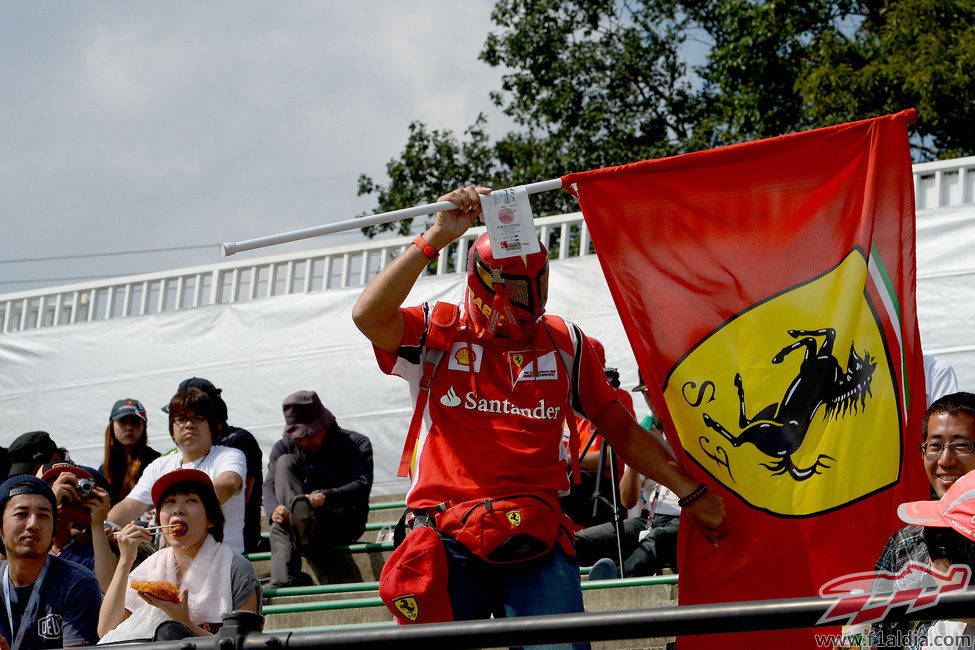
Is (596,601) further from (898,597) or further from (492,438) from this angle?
(898,597)

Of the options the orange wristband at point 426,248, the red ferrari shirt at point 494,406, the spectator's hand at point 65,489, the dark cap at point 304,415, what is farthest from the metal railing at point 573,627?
the dark cap at point 304,415

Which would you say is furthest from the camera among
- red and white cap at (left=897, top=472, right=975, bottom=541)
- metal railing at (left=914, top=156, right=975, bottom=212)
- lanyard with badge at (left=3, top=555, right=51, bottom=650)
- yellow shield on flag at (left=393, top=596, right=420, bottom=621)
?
metal railing at (left=914, top=156, right=975, bottom=212)

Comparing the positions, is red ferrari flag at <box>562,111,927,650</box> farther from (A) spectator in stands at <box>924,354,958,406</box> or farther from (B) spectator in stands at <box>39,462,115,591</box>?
(B) spectator in stands at <box>39,462,115,591</box>

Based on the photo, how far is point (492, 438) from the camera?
3.78 metres

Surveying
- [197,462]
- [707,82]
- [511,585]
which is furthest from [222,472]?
[707,82]

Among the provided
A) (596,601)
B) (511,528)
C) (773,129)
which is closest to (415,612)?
(511,528)

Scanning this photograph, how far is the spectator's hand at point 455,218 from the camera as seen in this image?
3.92m

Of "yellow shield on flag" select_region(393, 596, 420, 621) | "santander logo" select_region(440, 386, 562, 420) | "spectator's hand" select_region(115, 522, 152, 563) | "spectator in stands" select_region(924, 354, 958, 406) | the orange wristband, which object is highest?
the orange wristband

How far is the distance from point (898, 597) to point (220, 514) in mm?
3405

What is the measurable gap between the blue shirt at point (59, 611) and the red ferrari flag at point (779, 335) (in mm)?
2459

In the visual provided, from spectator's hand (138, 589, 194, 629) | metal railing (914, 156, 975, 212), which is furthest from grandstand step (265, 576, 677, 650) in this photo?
metal railing (914, 156, 975, 212)

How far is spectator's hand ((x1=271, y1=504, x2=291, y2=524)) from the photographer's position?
691 cm

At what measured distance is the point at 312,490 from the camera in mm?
7207

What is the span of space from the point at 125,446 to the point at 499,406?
4.23 meters
